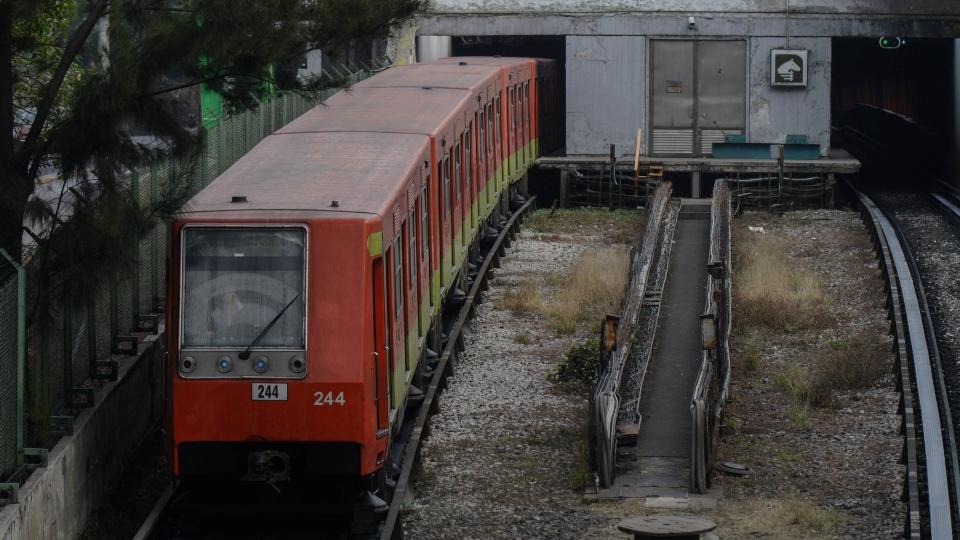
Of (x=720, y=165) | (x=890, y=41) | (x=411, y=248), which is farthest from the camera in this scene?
(x=890, y=41)

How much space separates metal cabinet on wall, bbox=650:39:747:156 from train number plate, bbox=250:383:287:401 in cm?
2216

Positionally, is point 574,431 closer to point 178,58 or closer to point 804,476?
point 804,476

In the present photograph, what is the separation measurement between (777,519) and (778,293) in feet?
27.3

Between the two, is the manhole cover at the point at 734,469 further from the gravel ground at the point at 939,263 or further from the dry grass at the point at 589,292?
the dry grass at the point at 589,292

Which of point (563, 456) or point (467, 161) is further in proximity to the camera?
point (467, 161)

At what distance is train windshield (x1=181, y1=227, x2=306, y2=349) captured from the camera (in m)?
10.4

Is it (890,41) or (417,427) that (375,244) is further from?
(890,41)

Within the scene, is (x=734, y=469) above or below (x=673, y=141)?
below

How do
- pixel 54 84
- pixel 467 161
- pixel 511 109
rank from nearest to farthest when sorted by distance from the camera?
1. pixel 54 84
2. pixel 467 161
3. pixel 511 109

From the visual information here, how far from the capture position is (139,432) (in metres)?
13.4

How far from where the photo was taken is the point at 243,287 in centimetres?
1046

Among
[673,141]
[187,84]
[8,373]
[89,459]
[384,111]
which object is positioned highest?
[187,84]

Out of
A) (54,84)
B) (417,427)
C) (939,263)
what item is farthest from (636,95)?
(54,84)

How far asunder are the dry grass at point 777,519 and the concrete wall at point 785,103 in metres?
20.4
